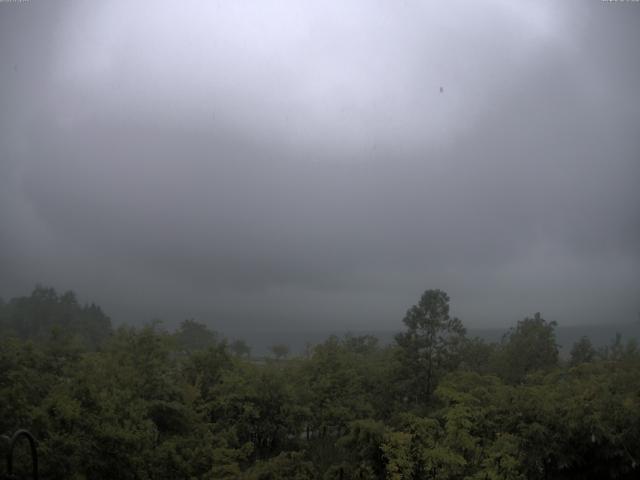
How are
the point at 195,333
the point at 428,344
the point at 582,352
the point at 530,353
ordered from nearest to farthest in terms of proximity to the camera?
the point at 428,344, the point at 530,353, the point at 582,352, the point at 195,333

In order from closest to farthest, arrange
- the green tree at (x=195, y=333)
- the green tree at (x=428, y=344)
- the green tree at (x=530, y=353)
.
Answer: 1. the green tree at (x=428, y=344)
2. the green tree at (x=530, y=353)
3. the green tree at (x=195, y=333)

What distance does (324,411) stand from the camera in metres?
27.6

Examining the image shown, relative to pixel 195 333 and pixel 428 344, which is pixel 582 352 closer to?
pixel 428 344

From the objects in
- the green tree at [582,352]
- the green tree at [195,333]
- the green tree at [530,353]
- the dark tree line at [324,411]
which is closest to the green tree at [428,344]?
the dark tree line at [324,411]

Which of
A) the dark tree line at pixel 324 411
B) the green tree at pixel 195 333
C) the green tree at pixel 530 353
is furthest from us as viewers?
the green tree at pixel 195 333

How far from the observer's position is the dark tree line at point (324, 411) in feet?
44.3

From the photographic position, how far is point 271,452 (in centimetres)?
2709

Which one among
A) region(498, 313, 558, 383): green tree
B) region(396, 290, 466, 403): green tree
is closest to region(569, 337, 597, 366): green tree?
region(498, 313, 558, 383): green tree

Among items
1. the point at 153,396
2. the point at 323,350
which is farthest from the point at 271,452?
the point at 153,396

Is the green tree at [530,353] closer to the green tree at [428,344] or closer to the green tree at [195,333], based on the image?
the green tree at [428,344]

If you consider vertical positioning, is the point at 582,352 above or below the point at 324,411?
above

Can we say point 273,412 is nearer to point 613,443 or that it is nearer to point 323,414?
point 323,414

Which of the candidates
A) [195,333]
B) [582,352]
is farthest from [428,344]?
[195,333]

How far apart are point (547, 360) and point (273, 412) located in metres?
20.0
